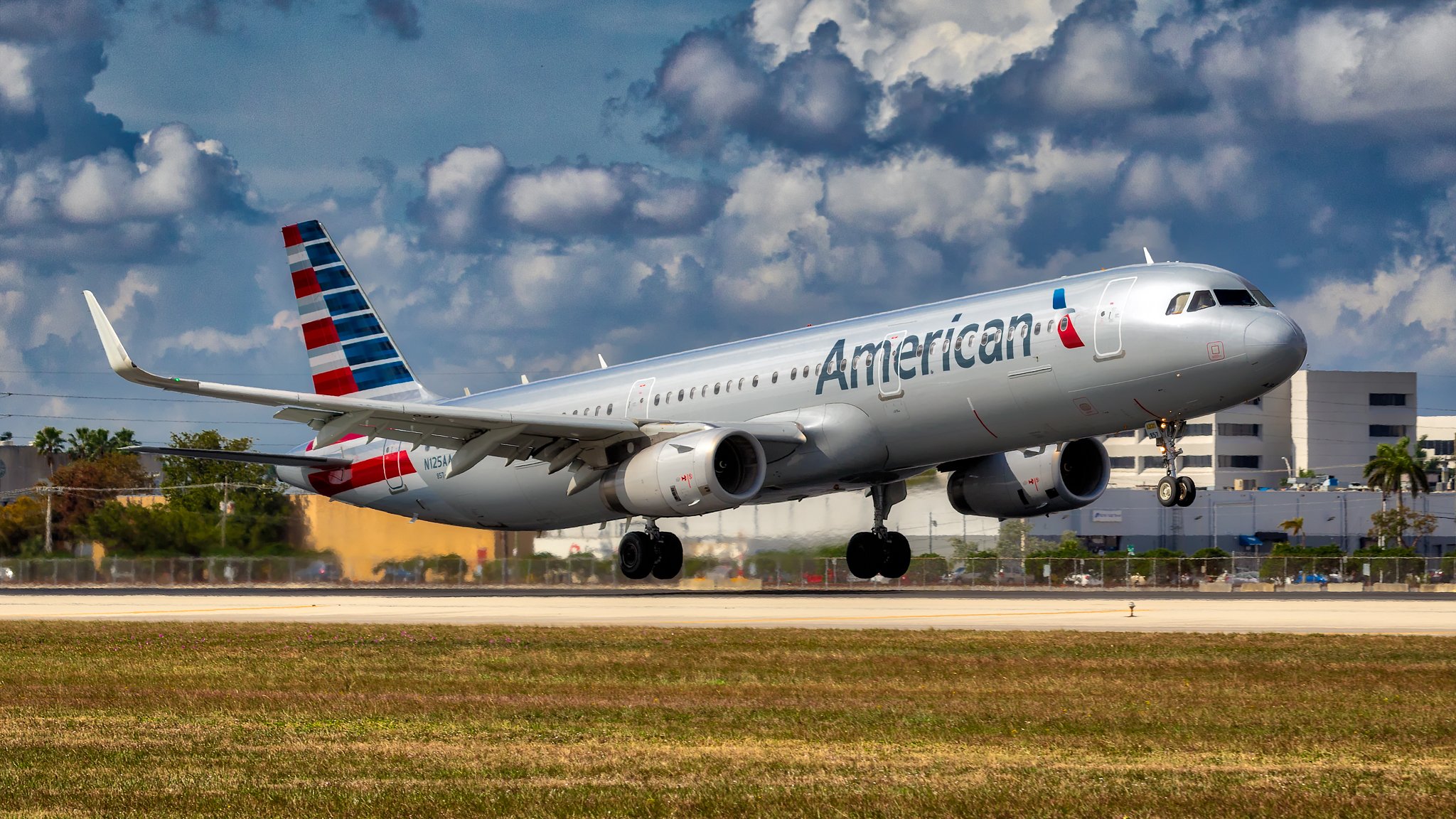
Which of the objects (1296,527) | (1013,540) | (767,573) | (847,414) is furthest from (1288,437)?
(847,414)

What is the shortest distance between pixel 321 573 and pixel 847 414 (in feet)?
75.1

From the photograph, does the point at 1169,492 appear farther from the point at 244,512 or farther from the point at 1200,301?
the point at 244,512

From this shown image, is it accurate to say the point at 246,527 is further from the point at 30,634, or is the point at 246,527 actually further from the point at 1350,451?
the point at 1350,451

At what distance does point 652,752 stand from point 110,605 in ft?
104

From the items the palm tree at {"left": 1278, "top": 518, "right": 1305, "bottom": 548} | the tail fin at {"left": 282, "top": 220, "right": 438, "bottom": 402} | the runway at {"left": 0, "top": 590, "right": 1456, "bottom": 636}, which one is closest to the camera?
the runway at {"left": 0, "top": 590, "right": 1456, "bottom": 636}

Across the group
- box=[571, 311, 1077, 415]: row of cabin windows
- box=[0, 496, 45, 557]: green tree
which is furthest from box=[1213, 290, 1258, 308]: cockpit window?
box=[0, 496, 45, 557]: green tree

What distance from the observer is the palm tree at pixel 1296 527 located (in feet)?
383

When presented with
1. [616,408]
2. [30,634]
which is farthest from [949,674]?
[616,408]

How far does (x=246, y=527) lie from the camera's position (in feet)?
173

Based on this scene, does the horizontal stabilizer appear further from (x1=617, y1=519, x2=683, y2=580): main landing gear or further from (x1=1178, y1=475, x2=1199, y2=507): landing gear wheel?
(x1=1178, y1=475, x2=1199, y2=507): landing gear wheel

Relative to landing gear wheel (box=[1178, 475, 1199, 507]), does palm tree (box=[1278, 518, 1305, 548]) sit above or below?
below

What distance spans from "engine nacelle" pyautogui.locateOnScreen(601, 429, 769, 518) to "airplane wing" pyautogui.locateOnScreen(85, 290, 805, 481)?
647 millimetres

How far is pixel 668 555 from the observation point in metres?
41.1

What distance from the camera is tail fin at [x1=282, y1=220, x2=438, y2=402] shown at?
161 feet
